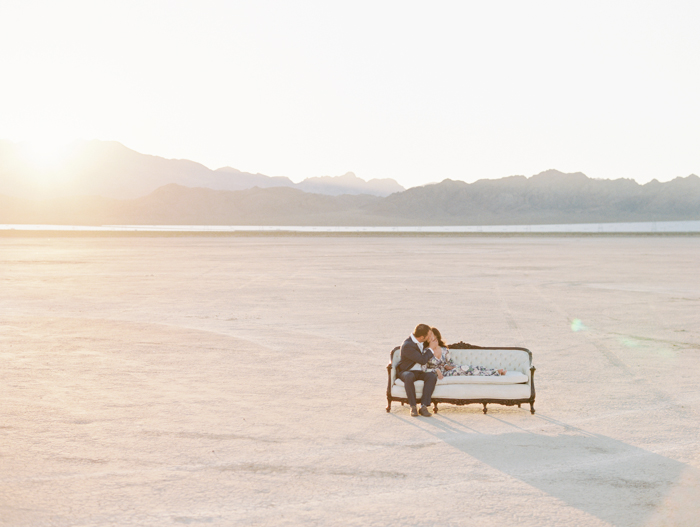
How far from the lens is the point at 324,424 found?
32.1 feet

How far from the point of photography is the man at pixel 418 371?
1022 cm

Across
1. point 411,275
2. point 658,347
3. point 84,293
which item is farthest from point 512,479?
point 411,275

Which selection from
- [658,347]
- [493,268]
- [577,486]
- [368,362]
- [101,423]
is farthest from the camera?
[493,268]

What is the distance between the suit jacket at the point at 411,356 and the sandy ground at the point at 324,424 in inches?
27.4

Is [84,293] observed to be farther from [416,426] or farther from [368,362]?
[416,426]

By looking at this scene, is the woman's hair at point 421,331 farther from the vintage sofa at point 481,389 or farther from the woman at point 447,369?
the vintage sofa at point 481,389

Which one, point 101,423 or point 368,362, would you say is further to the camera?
point 368,362

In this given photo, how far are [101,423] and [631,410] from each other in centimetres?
749

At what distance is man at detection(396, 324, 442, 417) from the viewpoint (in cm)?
1022

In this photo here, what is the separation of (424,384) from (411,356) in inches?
17.2

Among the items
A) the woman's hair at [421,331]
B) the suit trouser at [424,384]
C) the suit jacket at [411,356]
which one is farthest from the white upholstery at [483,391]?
the woman's hair at [421,331]

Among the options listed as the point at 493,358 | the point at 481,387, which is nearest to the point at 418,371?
the point at 481,387

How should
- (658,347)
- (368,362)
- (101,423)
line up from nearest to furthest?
(101,423) < (368,362) < (658,347)

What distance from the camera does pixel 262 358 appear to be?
14508 mm
